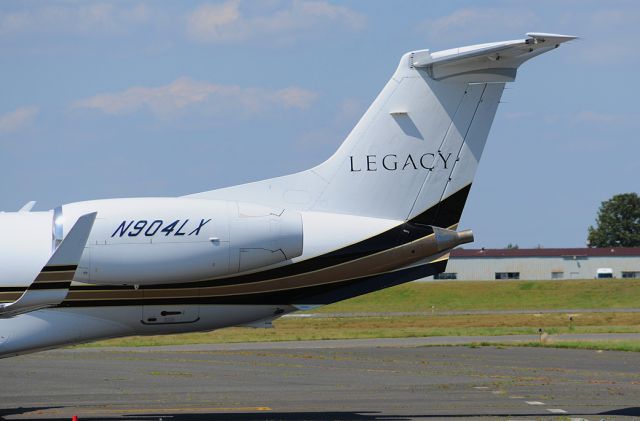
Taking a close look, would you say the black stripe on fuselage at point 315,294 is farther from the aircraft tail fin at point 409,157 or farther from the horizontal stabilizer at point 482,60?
the horizontal stabilizer at point 482,60

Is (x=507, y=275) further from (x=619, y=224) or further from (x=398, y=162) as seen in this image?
(x=398, y=162)

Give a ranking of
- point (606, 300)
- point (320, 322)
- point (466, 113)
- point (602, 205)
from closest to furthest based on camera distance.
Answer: point (466, 113) < point (320, 322) < point (606, 300) < point (602, 205)

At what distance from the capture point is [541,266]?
4373 inches

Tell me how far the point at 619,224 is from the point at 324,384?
435 feet

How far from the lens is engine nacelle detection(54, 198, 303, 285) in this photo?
58.5 ft

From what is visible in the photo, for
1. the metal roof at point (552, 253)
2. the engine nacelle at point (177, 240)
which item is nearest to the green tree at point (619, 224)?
the metal roof at point (552, 253)

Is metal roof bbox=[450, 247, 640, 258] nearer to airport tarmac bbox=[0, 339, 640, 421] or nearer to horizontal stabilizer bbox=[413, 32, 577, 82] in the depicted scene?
airport tarmac bbox=[0, 339, 640, 421]

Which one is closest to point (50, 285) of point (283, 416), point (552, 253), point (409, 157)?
point (283, 416)

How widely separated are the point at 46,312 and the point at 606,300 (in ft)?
203

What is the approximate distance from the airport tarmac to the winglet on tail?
3485 mm

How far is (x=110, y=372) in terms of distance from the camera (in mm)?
27156

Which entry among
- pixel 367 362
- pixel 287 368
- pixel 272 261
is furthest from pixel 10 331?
pixel 367 362

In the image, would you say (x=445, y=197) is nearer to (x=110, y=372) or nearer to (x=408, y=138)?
(x=408, y=138)

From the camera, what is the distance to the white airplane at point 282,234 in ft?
58.9
